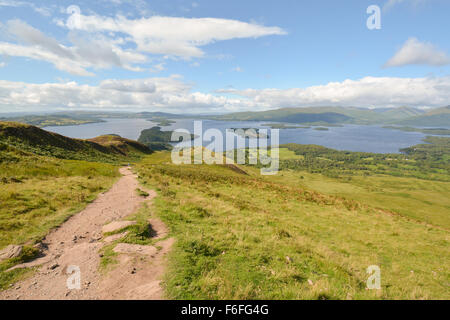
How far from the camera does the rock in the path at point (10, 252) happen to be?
7.10 metres

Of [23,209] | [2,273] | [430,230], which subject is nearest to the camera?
[2,273]

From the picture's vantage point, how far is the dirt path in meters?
5.67

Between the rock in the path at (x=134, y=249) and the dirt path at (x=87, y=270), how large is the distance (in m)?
0.08

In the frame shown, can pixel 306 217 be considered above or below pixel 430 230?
above

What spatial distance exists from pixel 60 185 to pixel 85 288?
54.0 ft

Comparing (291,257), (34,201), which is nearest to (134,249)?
(291,257)

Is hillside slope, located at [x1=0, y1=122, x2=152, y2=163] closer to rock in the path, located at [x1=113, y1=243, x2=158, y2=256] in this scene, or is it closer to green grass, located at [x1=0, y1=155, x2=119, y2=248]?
green grass, located at [x1=0, y1=155, x2=119, y2=248]

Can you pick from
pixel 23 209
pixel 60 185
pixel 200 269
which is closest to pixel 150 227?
pixel 200 269

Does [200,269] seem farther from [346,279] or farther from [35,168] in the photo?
[35,168]

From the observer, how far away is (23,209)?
37.8 feet

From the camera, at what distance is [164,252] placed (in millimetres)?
8070
